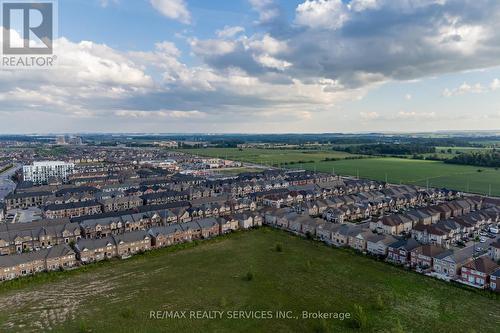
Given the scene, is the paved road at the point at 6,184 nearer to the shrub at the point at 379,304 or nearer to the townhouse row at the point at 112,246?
the townhouse row at the point at 112,246

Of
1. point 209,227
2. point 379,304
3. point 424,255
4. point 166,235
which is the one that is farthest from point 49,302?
point 424,255

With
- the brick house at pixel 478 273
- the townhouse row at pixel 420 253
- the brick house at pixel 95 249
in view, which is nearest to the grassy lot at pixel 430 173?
the townhouse row at pixel 420 253

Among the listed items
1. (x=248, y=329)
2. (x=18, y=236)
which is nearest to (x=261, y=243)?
(x=248, y=329)

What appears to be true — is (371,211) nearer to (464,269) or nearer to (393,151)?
(464,269)

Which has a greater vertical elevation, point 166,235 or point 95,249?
point 166,235

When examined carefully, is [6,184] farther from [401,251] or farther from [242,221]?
[401,251]

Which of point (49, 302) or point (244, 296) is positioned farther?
point (244, 296)
